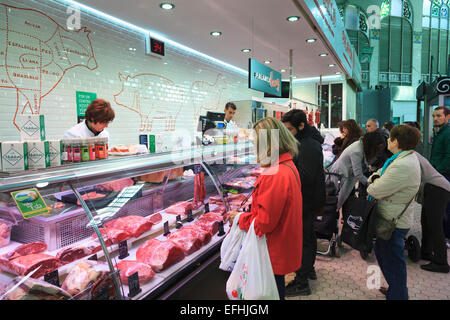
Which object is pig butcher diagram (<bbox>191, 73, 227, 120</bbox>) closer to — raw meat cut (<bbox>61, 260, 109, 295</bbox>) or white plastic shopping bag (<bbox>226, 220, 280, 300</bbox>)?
white plastic shopping bag (<bbox>226, 220, 280, 300</bbox>)

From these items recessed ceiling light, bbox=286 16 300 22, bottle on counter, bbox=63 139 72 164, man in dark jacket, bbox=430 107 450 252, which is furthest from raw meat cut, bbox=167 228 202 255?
recessed ceiling light, bbox=286 16 300 22

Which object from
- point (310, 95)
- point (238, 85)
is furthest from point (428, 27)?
point (238, 85)

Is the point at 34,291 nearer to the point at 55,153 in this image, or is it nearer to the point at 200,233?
the point at 55,153

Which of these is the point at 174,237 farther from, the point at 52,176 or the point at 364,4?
the point at 364,4

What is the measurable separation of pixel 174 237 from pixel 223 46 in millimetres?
5235

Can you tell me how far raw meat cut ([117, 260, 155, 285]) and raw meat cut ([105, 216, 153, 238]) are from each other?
0.34 m

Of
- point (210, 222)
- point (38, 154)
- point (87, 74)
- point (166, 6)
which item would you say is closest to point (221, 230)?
point (210, 222)

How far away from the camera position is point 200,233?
233 centimetres

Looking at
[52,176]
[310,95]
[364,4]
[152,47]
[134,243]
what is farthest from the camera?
[364,4]

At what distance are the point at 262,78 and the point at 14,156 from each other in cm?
457

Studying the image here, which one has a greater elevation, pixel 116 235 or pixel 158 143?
pixel 158 143

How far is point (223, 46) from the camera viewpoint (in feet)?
21.0

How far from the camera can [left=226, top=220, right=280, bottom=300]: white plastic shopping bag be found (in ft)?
5.55

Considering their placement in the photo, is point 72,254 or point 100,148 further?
point 100,148
